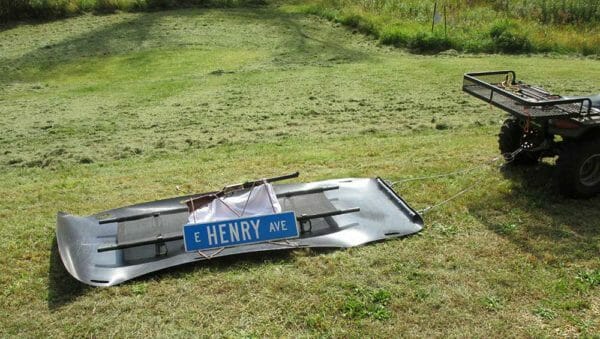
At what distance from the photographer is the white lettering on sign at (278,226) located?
3.97m

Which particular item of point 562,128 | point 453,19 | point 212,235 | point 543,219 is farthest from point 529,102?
point 453,19

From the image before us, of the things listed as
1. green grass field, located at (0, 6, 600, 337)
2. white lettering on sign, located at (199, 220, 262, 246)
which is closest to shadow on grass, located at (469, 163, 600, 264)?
green grass field, located at (0, 6, 600, 337)

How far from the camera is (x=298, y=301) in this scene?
350 centimetres

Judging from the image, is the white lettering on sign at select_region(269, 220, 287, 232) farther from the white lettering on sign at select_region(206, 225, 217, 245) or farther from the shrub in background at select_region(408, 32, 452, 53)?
the shrub in background at select_region(408, 32, 452, 53)

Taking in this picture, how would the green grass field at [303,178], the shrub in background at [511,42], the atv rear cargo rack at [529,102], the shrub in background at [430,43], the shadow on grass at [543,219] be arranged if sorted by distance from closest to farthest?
the green grass field at [303,178] < the shadow on grass at [543,219] < the atv rear cargo rack at [529,102] < the shrub in background at [511,42] < the shrub in background at [430,43]

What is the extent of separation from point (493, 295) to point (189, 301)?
192 cm

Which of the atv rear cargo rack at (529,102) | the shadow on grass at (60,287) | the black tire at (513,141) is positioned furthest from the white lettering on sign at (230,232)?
the black tire at (513,141)

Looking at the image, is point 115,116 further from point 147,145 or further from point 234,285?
point 234,285

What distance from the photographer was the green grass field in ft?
11.2

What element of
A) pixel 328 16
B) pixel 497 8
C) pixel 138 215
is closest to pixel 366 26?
pixel 328 16

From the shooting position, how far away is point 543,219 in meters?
4.50

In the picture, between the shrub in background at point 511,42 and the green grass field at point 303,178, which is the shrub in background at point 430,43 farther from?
the shrub in background at point 511,42

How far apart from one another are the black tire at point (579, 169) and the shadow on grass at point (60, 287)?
12.3ft

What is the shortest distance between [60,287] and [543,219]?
3645mm
